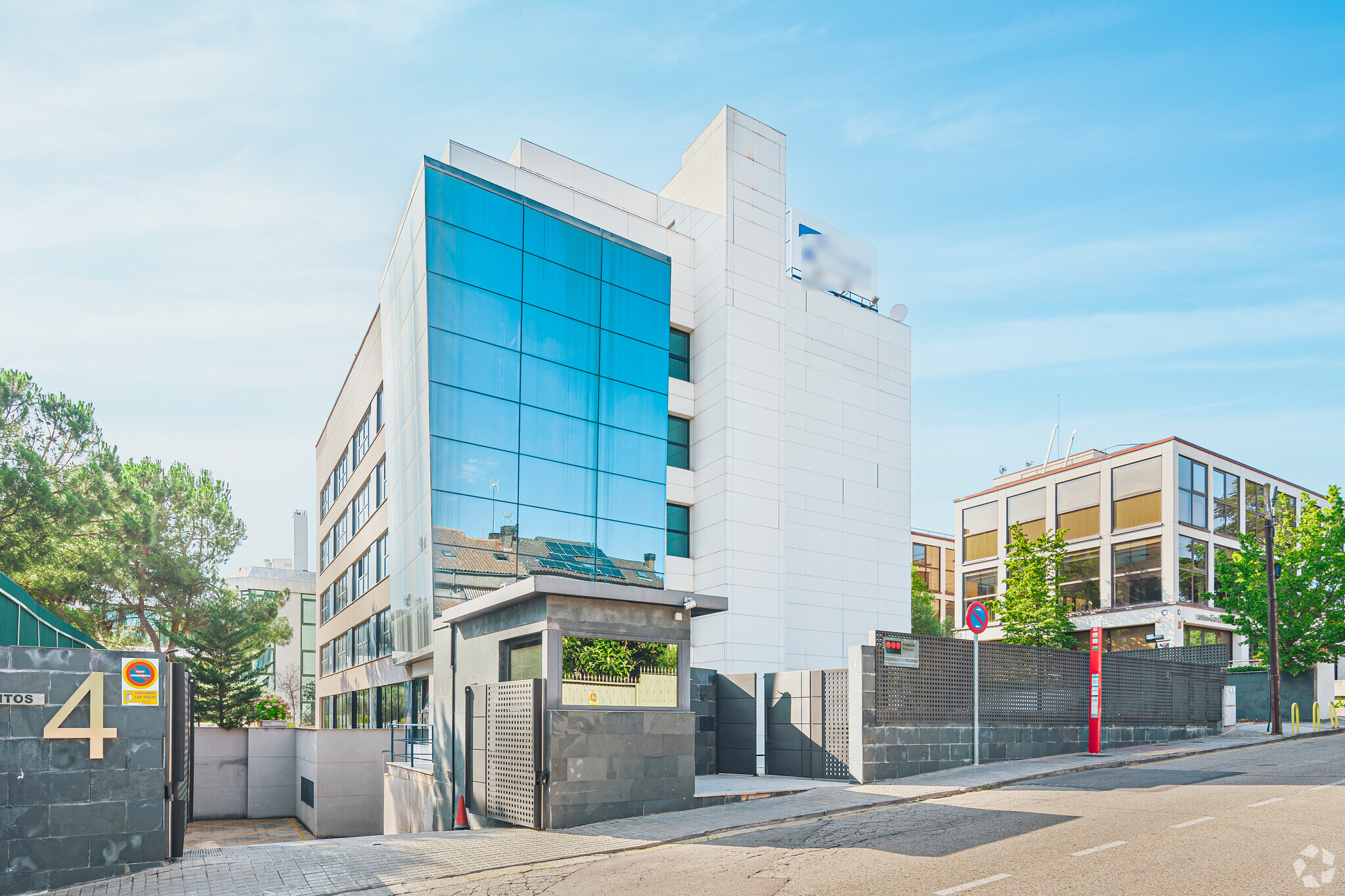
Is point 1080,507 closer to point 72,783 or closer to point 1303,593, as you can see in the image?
point 1303,593

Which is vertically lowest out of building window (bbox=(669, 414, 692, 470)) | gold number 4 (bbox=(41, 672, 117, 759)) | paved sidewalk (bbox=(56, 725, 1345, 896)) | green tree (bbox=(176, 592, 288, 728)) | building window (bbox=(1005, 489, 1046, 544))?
green tree (bbox=(176, 592, 288, 728))

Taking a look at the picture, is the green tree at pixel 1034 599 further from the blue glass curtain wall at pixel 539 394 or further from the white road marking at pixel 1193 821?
the white road marking at pixel 1193 821

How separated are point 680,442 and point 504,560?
32.9 ft

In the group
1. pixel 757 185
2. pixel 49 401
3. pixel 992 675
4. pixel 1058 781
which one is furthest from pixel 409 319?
pixel 1058 781

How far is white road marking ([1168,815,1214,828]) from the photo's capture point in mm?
12281

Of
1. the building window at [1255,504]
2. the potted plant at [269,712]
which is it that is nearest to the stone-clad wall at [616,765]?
the potted plant at [269,712]

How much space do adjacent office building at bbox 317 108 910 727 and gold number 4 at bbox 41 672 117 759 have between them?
14534 mm

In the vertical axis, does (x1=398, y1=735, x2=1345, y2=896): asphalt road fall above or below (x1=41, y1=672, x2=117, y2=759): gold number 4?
below

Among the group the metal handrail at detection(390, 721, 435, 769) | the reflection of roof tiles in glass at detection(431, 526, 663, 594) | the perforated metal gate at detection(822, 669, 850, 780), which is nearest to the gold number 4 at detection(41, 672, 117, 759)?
the metal handrail at detection(390, 721, 435, 769)

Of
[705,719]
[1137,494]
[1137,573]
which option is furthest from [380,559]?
[1137,494]

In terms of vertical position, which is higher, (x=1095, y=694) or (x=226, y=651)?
(x=1095, y=694)

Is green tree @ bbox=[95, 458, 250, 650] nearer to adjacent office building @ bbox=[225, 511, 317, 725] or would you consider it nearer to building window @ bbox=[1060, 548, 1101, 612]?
adjacent office building @ bbox=[225, 511, 317, 725]

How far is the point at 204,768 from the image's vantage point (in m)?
37.7

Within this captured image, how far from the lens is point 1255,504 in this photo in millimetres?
56250
